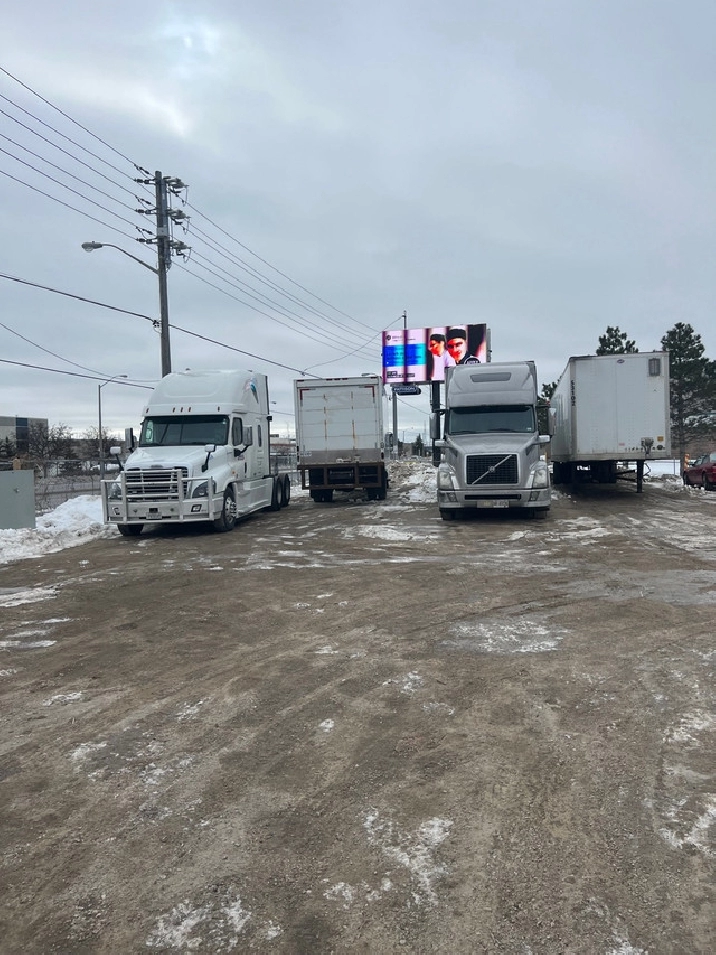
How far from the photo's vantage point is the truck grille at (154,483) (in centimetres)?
1407

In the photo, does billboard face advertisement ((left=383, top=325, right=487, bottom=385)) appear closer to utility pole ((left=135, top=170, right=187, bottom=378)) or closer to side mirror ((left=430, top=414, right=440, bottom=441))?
utility pole ((left=135, top=170, right=187, bottom=378))

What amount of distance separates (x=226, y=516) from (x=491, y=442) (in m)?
6.33

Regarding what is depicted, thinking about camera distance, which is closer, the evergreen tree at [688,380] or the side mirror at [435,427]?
the side mirror at [435,427]

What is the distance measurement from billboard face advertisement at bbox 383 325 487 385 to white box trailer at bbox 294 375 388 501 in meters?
18.6

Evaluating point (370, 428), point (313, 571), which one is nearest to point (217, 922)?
point (313, 571)

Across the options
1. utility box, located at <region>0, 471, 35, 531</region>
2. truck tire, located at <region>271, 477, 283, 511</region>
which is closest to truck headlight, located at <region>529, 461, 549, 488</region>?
truck tire, located at <region>271, 477, 283, 511</region>

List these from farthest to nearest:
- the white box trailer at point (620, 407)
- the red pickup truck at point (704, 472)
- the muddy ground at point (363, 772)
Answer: the red pickup truck at point (704, 472) < the white box trailer at point (620, 407) < the muddy ground at point (363, 772)

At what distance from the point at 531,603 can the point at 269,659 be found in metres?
3.18

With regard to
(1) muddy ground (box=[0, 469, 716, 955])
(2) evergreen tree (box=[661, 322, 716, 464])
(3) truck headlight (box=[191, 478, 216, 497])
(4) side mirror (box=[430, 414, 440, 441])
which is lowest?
(1) muddy ground (box=[0, 469, 716, 955])

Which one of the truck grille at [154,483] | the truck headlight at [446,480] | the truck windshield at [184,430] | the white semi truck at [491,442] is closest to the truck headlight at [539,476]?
the white semi truck at [491,442]

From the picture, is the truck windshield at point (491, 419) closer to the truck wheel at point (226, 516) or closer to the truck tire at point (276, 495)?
the truck wheel at point (226, 516)

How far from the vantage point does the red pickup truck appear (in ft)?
83.4

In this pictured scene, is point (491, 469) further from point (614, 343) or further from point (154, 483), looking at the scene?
point (614, 343)

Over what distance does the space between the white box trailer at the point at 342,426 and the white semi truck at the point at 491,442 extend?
388 cm
